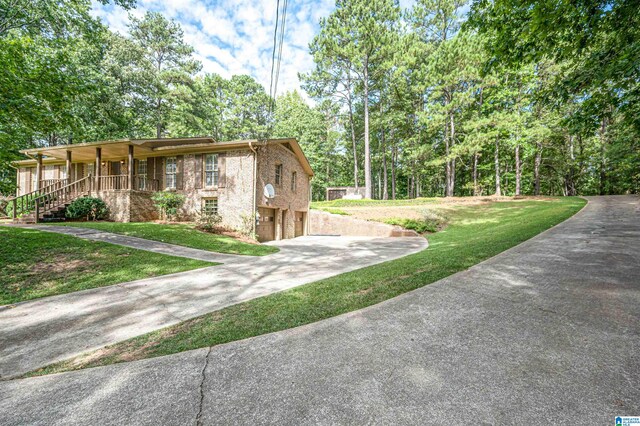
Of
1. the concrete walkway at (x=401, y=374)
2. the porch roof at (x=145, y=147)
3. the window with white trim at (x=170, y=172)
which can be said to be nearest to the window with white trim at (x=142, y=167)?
the porch roof at (x=145, y=147)

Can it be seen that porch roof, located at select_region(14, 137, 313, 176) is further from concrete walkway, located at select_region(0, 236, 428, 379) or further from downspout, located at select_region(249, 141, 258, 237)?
concrete walkway, located at select_region(0, 236, 428, 379)

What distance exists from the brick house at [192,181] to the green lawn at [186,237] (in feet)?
7.28

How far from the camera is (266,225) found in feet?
48.9

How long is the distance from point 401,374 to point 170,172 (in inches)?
649

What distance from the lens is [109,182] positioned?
1525 cm

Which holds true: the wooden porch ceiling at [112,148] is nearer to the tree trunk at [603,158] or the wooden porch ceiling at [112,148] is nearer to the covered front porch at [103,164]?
the covered front porch at [103,164]

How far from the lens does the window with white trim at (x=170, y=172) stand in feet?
49.2

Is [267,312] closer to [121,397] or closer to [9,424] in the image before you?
[121,397]

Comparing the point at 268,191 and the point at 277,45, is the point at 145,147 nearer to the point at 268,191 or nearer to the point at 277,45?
the point at 268,191

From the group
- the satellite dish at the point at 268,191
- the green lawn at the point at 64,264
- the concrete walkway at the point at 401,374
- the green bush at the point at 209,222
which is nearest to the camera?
the concrete walkway at the point at 401,374

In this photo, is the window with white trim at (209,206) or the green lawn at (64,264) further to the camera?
the window with white trim at (209,206)

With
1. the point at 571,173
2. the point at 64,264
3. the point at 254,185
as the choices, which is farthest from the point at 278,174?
the point at 571,173

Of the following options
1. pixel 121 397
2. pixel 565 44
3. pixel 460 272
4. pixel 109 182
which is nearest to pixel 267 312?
pixel 121 397

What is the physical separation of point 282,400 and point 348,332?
3.97 feet
